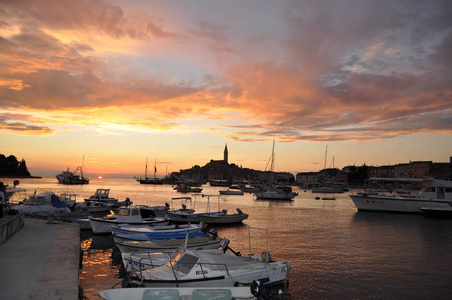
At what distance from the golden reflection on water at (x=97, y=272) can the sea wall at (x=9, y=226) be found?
4284mm

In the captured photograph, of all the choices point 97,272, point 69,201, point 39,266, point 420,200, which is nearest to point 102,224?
point 97,272

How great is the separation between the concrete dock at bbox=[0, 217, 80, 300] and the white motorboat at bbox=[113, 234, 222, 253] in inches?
108

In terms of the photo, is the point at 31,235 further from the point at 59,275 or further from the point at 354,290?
the point at 354,290

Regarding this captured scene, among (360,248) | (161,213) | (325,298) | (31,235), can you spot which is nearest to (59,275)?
(31,235)

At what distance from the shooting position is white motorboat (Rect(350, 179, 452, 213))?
5003 centimetres

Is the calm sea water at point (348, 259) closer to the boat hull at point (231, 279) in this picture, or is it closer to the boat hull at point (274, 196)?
the boat hull at point (231, 279)

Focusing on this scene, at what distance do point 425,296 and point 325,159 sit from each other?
125863 millimetres

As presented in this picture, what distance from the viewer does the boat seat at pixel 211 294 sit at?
1080 centimetres

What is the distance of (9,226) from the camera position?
17.0 meters

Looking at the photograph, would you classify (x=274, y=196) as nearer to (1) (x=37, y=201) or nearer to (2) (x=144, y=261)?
(1) (x=37, y=201)

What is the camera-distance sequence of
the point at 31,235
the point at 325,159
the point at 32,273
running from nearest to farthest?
the point at 32,273, the point at 31,235, the point at 325,159

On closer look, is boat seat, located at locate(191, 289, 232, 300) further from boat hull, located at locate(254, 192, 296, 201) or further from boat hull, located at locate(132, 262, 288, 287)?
boat hull, located at locate(254, 192, 296, 201)

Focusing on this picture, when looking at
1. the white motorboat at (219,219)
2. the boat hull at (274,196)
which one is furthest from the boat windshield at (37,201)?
the boat hull at (274,196)

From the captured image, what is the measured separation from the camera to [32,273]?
38.9ft
